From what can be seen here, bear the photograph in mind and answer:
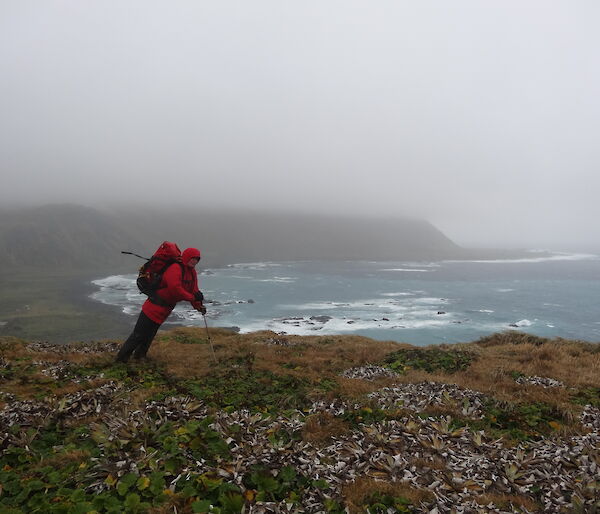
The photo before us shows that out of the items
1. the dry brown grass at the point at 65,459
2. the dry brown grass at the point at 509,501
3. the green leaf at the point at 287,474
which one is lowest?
the dry brown grass at the point at 65,459

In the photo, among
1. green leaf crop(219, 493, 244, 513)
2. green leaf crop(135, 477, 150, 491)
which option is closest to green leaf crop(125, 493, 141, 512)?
green leaf crop(135, 477, 150, 491)

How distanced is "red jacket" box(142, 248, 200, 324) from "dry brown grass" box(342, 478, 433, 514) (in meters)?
8.89

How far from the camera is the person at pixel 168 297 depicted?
43.7 ft

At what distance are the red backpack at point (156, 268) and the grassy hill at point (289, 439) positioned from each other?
10.8 ft

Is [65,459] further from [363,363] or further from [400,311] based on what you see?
[400,311]

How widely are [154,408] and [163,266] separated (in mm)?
5823

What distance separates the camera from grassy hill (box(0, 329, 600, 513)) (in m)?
6.37

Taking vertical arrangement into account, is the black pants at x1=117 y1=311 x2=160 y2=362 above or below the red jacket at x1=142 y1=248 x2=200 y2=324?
below

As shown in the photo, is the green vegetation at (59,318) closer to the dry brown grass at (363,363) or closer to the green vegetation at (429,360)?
the dry brown grass at (363,363)

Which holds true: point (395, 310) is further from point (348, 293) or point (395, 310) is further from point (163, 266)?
point (163, 266)

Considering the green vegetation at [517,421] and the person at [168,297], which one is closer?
the green vegetation at [517,421]

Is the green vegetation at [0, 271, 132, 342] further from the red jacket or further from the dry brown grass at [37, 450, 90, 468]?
the dry brown grass at [37, 450, 90, 468]

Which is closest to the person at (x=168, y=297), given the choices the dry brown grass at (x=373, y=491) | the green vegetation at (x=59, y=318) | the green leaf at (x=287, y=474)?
the green leaf at (x=287, y=474)

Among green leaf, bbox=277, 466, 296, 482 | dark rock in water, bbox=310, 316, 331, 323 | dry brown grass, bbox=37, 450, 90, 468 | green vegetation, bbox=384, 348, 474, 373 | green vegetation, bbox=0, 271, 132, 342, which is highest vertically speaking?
green leaf, bbox=277, 466, 296, 482
